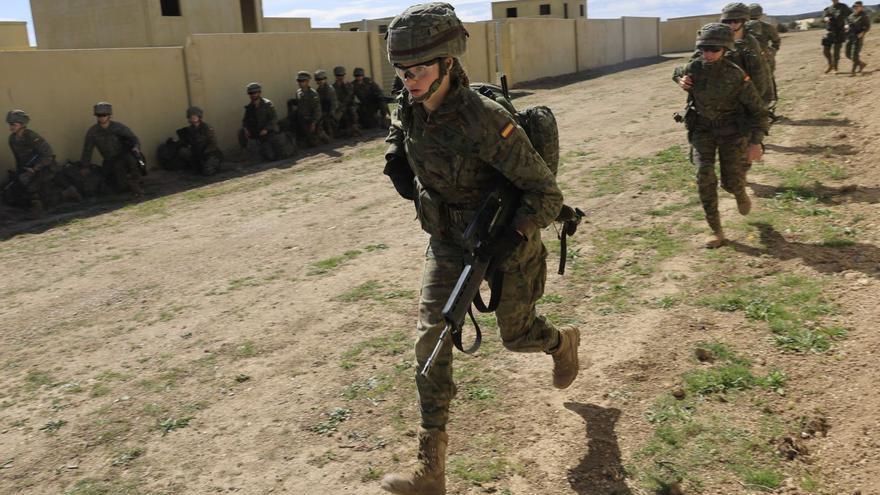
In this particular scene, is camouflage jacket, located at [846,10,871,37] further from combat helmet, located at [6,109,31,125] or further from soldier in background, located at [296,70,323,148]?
combat helmet, located at [6,109,31,125]

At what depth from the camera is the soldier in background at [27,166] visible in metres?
11.1

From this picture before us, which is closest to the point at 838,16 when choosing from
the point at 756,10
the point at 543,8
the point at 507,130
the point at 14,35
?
the point at 756,10

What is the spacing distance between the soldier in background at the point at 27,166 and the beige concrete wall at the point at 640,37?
28989mm

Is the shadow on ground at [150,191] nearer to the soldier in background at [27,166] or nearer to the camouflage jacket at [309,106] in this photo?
the soldier in background at [27,166]

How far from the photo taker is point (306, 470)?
365cm

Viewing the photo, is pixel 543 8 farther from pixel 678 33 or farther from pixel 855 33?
pixel 855 33

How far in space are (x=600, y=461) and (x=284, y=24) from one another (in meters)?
25.5

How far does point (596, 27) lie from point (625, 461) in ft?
104

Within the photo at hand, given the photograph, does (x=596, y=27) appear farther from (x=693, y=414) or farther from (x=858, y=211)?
(x=693, y=414)

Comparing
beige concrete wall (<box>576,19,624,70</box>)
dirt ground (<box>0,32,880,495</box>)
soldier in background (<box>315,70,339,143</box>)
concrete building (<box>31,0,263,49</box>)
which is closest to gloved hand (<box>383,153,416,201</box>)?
dirt ground (<box>0,32,880,495</box>)

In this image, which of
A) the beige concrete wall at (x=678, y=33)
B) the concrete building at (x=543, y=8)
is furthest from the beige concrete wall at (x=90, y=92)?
the beige concrete wall at (x=678, y=33)

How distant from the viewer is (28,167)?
11156 mm

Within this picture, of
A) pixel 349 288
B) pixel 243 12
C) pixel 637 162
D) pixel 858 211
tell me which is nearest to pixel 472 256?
pixel 349 288

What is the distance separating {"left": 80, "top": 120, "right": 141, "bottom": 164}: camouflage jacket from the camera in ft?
39.2
